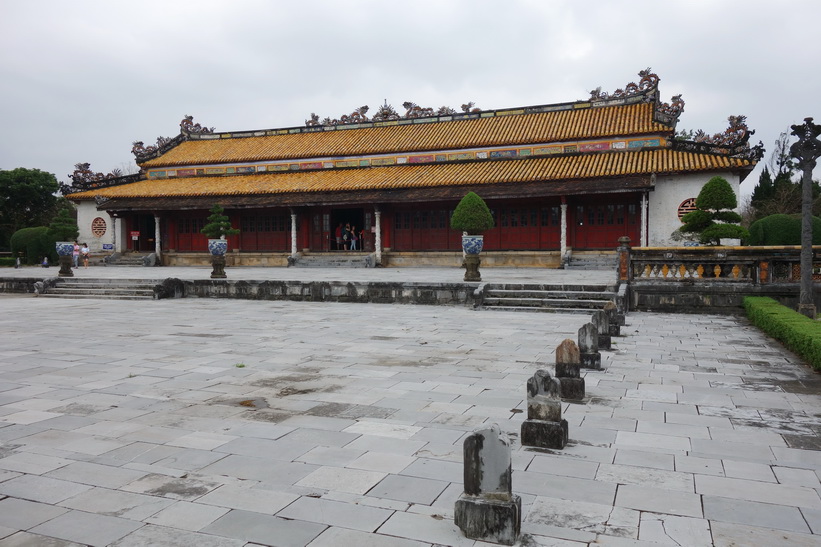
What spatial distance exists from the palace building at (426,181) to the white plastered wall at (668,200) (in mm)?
41

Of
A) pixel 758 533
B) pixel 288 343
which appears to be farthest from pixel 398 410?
pixel 288 343

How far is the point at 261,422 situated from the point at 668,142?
24471 mm

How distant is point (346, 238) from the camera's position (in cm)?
3078

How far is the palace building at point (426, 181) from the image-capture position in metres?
24.4

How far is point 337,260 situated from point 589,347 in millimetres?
22048

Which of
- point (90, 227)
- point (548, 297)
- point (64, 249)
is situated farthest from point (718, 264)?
point (90, 227)

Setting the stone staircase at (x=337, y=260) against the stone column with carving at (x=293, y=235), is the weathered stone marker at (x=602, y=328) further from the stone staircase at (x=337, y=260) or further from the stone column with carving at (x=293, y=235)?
the stone column with carving at (x=293, y=235)

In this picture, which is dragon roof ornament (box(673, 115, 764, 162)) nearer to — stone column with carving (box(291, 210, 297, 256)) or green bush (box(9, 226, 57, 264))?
stone column with carving (box(291, 210, 297, 256))

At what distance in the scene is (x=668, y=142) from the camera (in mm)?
25422

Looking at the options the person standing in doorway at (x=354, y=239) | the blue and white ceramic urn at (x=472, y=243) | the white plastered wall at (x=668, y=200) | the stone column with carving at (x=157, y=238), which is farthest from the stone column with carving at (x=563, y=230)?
the stone column with carving at (x=157, y=238)

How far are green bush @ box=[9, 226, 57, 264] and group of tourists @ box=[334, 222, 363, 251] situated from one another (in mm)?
16734

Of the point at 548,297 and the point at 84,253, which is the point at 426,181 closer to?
the point at 548,297

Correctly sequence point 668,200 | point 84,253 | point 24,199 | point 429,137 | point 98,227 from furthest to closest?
point 24,199
point 98,227
point 84,253
point 429,137
point 668,200

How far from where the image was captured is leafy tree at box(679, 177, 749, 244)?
15.4 metres
